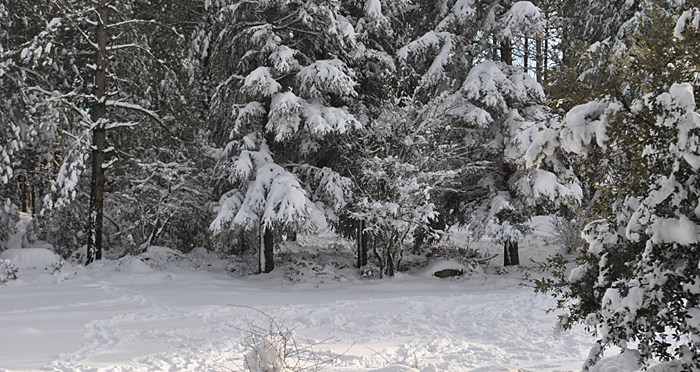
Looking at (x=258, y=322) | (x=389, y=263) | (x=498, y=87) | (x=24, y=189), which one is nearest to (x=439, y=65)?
(x=498, y=87)

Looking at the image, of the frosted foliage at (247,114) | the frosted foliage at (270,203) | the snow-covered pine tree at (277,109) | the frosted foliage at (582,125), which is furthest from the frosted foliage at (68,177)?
the frosted foliage at (582,125)

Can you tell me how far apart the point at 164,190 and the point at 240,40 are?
4581 millimetres

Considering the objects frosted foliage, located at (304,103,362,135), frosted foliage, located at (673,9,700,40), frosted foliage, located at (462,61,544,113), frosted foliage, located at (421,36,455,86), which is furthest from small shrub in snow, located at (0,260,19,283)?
frosted foliage, located at (673,9,700,40)

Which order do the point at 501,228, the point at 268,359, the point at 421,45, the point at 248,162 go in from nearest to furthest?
the point at 268,359, the point at 248,162, the point at 501,228, the point at 421,45

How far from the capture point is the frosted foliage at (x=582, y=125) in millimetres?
3377

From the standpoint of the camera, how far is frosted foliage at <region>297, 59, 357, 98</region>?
452 inches

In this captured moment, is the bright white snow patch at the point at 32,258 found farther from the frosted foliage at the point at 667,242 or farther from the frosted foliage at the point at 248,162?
the frosted foliage at the point at 667,242

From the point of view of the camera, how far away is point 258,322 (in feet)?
24.5

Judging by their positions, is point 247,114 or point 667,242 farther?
point 247,114

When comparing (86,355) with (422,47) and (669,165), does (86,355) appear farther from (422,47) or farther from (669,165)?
(422,47)

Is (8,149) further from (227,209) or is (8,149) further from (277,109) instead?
(277,109)

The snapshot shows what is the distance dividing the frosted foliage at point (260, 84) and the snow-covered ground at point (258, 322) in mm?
4229

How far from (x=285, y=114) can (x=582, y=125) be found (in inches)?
333

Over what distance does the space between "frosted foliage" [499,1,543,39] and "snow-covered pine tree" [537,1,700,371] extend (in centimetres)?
874
